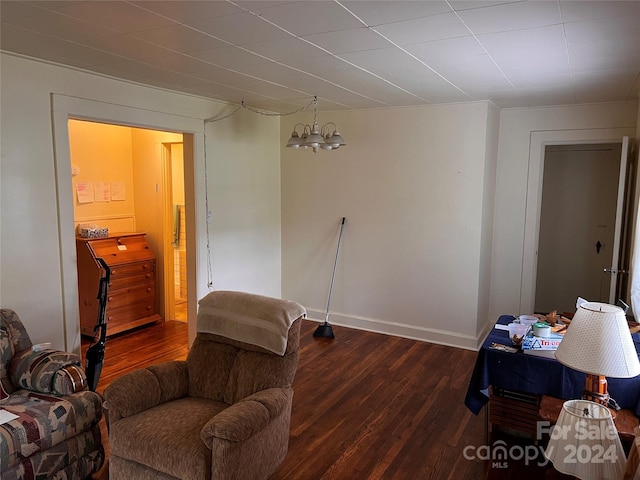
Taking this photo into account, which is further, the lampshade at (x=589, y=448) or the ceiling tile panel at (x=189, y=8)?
the ceiling tile panel at (x=189, y=8)

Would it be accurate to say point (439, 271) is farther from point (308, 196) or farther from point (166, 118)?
point (166, 118)

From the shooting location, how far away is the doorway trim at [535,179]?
4332 millimetres

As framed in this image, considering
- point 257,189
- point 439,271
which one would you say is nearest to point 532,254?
point 439,271

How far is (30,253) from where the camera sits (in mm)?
3051

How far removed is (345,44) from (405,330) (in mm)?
3210

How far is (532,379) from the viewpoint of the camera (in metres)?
2.58

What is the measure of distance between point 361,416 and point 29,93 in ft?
10.0

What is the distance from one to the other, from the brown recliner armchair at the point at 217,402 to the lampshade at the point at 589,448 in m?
1.27

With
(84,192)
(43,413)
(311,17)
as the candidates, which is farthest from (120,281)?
(311,17)

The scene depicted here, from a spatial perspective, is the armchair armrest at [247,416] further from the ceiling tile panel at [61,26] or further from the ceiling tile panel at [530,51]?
the ceiling tile panel at [530,51]

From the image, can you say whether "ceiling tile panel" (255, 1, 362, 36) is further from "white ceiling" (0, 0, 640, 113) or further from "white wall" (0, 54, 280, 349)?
"white wall" (0, 54, 280, 349)

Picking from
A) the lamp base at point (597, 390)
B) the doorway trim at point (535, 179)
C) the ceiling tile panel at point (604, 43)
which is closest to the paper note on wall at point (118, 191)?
the doorway trim at point (535, 179)

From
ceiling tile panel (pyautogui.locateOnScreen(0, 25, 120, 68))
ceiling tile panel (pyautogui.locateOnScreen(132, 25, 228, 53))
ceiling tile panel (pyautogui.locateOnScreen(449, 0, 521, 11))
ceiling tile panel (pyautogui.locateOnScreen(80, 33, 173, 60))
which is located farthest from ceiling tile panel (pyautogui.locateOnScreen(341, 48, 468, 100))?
ceiling tile panel (pyautogui.locateOnScreen(0, 25, 120, 68))

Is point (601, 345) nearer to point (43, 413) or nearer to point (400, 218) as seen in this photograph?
point (43, 413)
